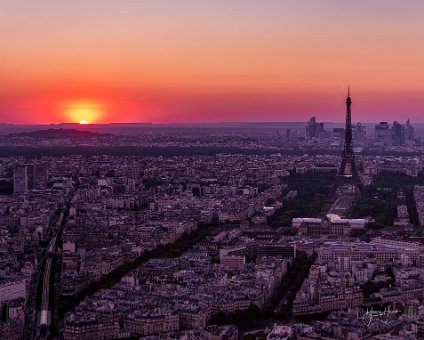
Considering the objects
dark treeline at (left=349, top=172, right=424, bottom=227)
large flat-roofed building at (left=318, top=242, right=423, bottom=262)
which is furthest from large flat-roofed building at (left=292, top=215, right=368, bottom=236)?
large flat-roofed building at (left=318, top=242, right=423, bottom=262)

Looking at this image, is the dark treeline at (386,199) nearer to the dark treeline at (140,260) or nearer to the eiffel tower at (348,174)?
the eiffel tower at (348,174)

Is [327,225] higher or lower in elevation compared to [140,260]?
higher

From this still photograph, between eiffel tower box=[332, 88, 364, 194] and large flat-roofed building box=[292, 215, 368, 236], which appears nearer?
large flat-roofed building box=[292, 215, 368, 236]

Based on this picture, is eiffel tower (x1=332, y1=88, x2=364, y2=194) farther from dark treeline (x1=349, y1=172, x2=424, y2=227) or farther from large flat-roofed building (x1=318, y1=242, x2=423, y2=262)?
large flat-roofed building (x1=318, y1=242, x2=423, y2=262)

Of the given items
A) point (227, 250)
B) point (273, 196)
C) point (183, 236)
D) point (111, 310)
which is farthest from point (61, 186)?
point (111, 310)

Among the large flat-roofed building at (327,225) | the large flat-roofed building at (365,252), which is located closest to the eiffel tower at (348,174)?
the large flat-roofed building at (327,225)

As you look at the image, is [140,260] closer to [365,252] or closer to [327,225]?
[365,252]

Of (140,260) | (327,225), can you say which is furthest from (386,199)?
(140,260)

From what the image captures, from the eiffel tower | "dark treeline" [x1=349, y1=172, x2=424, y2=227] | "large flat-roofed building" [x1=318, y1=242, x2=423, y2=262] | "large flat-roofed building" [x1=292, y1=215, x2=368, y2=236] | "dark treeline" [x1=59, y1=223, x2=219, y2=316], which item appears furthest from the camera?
the eiffel tower
